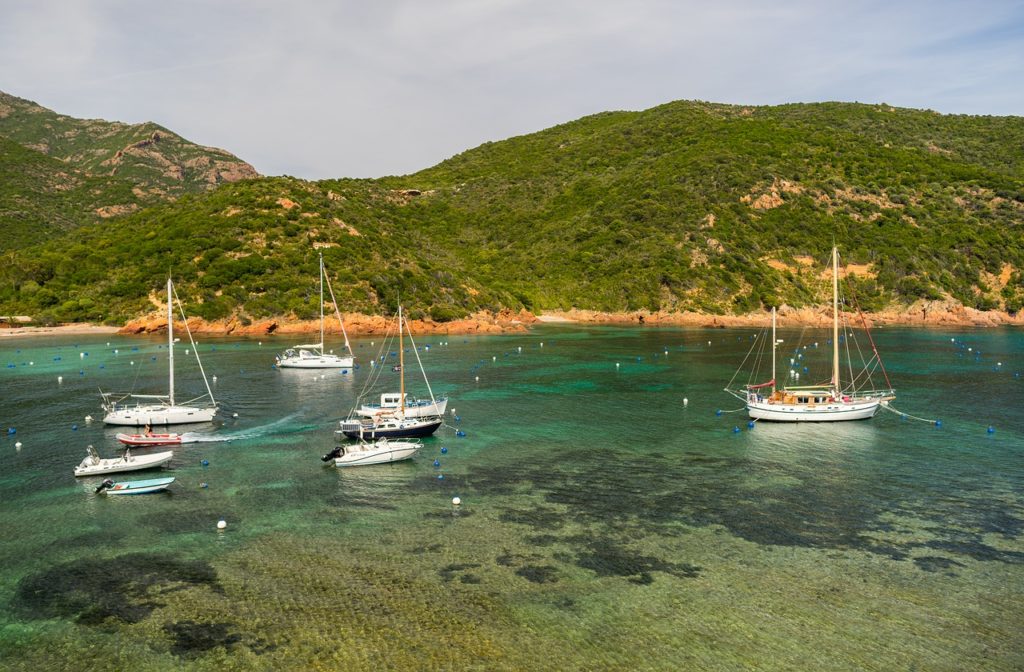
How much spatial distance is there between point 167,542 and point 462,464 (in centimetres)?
1491

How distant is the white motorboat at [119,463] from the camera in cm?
3238

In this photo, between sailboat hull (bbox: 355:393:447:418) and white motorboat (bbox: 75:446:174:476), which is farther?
sailboat hull (bbox: 355:393:447:418)

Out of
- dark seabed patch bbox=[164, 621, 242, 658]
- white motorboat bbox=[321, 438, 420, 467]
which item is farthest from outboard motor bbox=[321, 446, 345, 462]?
dark seabed patch bbox=[164, 621, 242, 658]

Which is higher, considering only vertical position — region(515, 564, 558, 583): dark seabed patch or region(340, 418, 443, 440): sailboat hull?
region(340, 418, 443, 440): sailboat hull

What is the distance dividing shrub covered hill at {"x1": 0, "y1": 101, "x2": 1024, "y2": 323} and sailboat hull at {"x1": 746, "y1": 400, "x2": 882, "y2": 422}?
73.1 m

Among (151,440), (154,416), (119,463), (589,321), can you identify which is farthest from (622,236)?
(119,463)

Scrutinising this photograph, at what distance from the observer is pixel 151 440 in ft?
125

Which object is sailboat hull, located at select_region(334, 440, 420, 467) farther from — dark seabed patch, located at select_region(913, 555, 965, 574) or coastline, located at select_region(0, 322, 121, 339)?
coastline, located at select_region(0, 322, 121, 339)

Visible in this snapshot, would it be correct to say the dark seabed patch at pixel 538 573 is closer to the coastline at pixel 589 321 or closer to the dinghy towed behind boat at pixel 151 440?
the dinghy towed behind boat at pixel 151 440

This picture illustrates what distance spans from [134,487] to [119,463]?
354 cm

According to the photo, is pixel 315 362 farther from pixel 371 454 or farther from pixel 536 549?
pixel 536 549

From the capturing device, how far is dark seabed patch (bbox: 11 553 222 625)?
19.5m

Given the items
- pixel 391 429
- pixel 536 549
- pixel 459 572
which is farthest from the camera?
pixel 391 429

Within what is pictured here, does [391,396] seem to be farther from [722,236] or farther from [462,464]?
[722,236]
